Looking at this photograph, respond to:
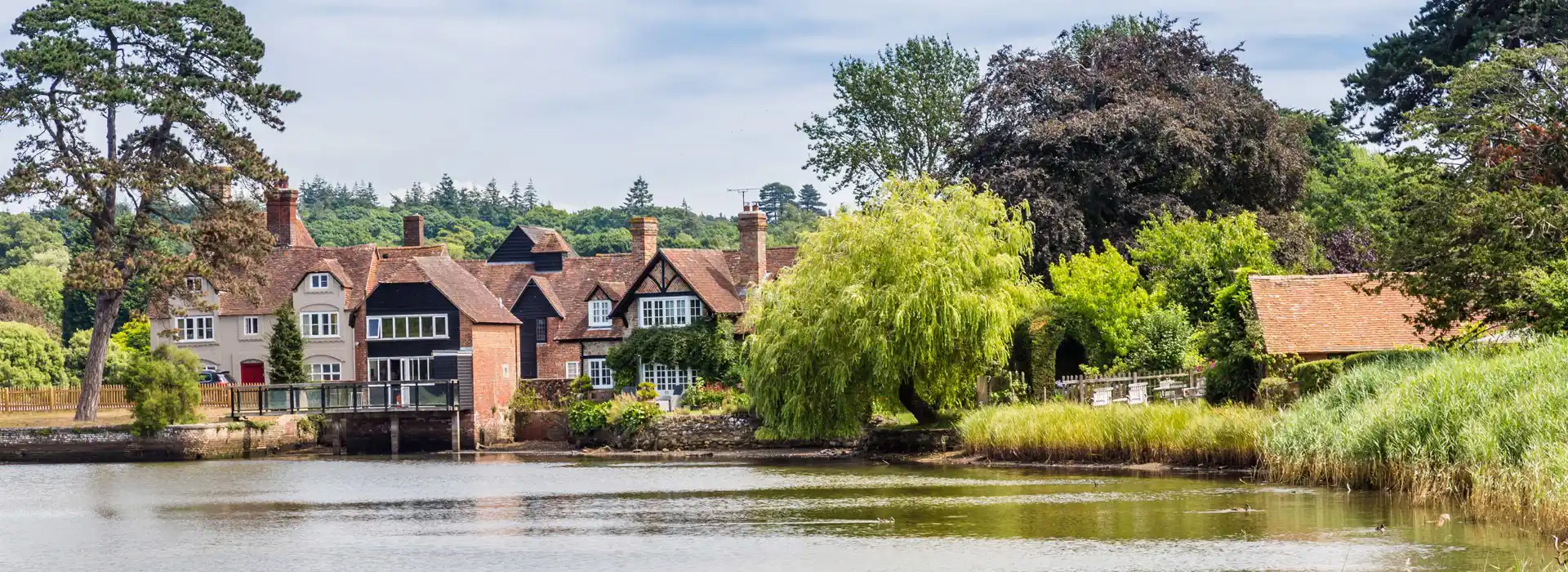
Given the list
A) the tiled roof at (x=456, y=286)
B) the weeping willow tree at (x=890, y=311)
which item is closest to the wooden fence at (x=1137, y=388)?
the weeping willow tree at (x=890, y=311)

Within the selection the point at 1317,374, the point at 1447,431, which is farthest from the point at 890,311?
the point at 1447,431

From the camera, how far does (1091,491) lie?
31.1 m

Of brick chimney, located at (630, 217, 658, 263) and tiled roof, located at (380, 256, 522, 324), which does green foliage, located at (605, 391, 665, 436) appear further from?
brick chimney, located at (630, 217, 658, 263)

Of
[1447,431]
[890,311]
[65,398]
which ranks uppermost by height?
[890,311]

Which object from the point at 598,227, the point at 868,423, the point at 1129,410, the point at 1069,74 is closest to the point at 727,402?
the point at 868,423

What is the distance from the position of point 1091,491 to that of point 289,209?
48337 mm

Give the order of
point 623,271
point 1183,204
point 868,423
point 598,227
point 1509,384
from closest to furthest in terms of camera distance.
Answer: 1. point 1509,384
2. point 868,423
3. point 1183,204
4. point 623,271
5. point 598,227

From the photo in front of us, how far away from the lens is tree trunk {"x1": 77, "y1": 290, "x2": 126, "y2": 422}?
182 feet

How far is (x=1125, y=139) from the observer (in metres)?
53.5

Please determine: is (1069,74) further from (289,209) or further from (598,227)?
(598,227)

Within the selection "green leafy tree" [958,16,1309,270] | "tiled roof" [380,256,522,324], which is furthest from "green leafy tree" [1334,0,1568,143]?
"tiled roof" [380,256,522,324]

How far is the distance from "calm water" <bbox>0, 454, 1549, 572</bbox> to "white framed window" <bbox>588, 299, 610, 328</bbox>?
2238cm

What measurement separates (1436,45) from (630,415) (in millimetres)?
27732

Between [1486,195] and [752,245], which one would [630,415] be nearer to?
[752,245]
